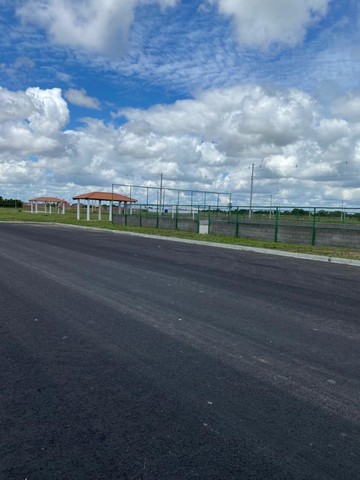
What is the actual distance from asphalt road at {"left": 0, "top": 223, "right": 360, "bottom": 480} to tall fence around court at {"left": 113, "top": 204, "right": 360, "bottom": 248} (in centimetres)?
1347

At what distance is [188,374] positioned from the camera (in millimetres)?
4137

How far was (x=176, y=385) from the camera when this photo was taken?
3867mm

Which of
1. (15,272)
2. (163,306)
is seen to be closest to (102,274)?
(15,272)

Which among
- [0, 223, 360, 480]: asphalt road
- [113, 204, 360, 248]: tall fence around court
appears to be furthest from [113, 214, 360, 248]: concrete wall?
[0, 223, 360, 480]: asphalt road

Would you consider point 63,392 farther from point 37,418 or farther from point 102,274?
point 102,274

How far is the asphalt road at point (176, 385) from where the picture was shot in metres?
2.75

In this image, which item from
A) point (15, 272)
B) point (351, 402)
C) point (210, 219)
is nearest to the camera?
point (351, 402)

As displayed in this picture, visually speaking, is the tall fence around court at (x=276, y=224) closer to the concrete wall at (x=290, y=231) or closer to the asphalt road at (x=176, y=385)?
the concrete wall at (x=290, y=231)

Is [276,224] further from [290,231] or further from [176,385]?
[176,385]

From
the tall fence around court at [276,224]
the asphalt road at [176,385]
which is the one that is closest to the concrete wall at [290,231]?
the tall fence around court at [276,224]

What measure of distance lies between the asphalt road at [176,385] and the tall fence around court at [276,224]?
13467 mm

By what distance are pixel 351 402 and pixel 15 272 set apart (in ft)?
27.5

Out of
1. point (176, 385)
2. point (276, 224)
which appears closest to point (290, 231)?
point (276, 224)

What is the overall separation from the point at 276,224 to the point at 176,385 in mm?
20193
